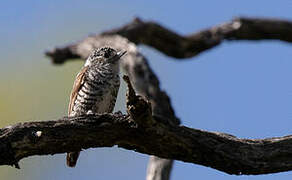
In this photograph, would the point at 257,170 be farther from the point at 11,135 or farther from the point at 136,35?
the point at 136,35

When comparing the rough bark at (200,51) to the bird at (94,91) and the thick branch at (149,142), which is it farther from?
the bird at (94,91)

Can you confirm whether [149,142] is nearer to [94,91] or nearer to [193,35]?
[94,91]

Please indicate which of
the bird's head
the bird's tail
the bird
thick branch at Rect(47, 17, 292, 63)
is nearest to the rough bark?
thick branch at Rect(47, 17, 292, 63)

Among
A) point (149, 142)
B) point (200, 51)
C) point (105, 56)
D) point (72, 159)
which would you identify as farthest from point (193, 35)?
point (149, 142)

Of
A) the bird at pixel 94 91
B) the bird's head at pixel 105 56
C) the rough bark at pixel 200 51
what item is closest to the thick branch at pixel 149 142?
the rough bark at pixel 200 51

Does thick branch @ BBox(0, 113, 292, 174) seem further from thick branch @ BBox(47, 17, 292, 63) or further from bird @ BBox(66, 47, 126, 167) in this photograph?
thick branch @ BBox(47, 17, 292, 63)

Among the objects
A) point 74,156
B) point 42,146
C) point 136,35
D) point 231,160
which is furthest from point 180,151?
point 136,35
